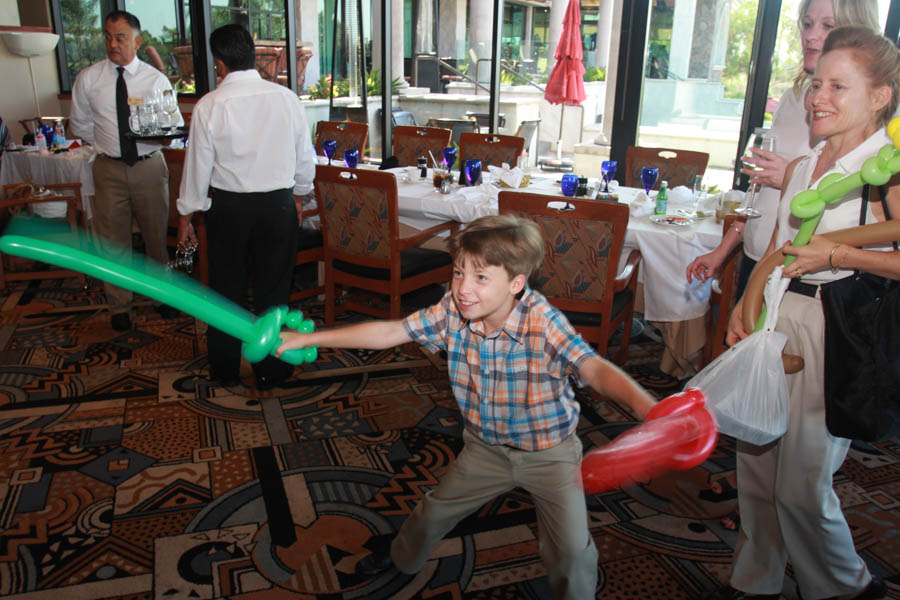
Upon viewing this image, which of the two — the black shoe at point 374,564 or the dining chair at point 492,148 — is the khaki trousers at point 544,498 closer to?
the black shoe at point 374,564

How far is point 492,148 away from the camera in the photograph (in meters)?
5.05

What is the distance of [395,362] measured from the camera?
364cm

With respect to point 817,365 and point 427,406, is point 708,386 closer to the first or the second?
point 817,365

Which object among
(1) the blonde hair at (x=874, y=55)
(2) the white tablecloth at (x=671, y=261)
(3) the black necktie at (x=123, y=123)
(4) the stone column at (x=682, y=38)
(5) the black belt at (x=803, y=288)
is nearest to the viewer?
(1) the blonde hair at (x=874, y=55)

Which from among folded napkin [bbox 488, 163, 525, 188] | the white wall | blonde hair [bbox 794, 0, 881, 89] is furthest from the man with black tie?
the white wall

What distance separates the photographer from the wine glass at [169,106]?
12.5ft

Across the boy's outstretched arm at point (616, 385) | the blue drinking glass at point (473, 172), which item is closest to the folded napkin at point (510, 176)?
the blue drinking glass at point (473, 172)

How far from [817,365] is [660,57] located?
4.40 metres

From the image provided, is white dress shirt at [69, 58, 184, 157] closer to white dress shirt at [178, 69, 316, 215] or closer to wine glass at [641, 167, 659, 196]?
white dress shirt at [178, 69, 316, 215]

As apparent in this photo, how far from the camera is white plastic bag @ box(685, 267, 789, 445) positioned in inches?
60.1

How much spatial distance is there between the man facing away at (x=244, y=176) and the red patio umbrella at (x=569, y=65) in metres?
4.47

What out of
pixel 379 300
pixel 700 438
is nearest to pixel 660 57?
pixel 379 300

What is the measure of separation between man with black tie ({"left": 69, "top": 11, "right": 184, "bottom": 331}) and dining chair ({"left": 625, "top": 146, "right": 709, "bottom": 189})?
2729 millimetres

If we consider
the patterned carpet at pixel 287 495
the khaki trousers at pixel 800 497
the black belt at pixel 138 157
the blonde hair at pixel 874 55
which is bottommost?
the patterned carpet at pixel 287 495
